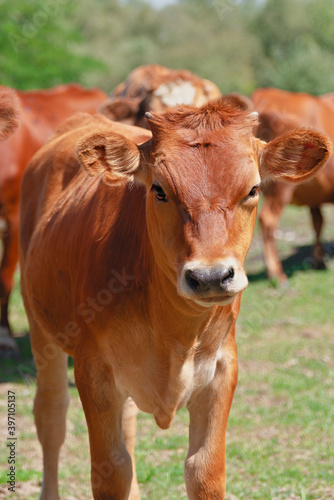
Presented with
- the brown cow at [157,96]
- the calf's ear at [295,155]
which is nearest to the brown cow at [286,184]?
the brown cow at [157,96]

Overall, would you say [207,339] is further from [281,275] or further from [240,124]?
[281,275]

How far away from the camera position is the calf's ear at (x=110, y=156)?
9.82 ft

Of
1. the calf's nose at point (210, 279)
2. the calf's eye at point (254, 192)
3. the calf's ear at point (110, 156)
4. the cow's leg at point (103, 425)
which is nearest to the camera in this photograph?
the calf's nose at point (210, 279)

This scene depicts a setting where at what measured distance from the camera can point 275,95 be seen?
10523 millimetres

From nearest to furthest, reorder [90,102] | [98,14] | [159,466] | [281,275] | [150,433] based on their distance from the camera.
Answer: [159,466], [150,433], [90,102], [281,275], [98,14]

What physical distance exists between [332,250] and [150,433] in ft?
23.8

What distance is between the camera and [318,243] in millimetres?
10656

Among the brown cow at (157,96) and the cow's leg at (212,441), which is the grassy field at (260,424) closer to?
the cow's leg at (212,441)

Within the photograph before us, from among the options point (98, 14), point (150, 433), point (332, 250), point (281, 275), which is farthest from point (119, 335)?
point (98, 14)

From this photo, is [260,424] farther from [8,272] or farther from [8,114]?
[8,272]

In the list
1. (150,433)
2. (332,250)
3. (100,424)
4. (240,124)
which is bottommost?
(332,250)

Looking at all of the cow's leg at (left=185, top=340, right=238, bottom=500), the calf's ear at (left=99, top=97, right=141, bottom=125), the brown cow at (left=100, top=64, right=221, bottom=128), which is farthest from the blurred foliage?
the cow's leg at (left=185, top=340, right=238, bottom=500)

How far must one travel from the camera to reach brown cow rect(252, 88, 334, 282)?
980cm

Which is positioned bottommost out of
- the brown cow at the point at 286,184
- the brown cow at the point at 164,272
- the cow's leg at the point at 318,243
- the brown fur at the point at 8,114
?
the cow's leg at the point at 318,243
